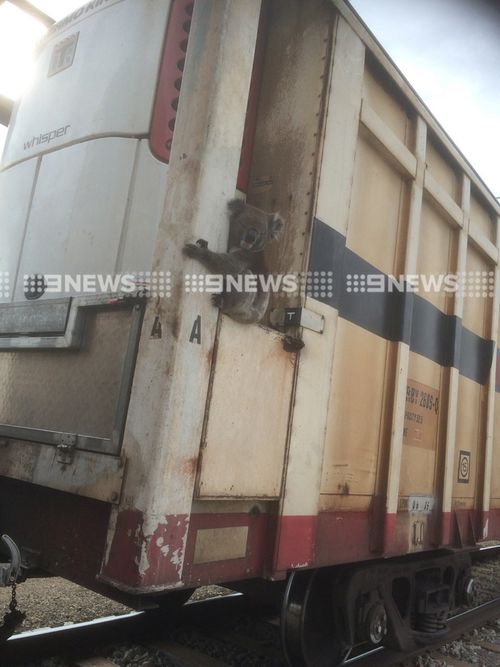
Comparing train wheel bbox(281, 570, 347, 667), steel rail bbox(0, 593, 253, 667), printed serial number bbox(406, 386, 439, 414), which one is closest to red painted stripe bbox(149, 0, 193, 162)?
printed serial number bbox(406, 386, 439, 414)

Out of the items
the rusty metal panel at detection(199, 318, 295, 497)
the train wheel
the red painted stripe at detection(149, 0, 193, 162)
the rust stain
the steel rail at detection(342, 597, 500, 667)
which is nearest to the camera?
the rust stain

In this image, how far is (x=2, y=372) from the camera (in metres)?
2.34

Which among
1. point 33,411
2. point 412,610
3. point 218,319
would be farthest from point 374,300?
point 412,610

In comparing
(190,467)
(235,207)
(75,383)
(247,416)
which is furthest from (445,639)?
(235,207)

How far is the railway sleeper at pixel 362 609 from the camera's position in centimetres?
245

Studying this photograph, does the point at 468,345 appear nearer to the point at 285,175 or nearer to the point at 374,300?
the point at 374,300

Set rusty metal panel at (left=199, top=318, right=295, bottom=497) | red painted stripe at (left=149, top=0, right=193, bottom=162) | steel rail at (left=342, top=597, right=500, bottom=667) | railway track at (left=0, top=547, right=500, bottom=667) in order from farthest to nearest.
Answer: steel rail at (left=342, top=597, right=500, bottom=667) → railway track at (left=0, top=547, right=500, bottom=667) → red painted stripe at (left=149, top=0, right=193, bottom=162) → rusty metal panel at (left=199, top=318, right=295, bottom=497)

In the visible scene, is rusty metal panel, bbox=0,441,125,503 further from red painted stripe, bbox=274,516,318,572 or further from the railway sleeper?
the railway sleeper

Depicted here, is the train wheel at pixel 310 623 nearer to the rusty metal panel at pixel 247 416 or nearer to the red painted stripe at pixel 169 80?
the rusty metal panel at pixel 247 416

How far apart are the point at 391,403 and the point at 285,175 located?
1.18 meters

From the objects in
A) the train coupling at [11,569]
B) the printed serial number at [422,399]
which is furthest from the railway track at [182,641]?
the printed serial number at [422,399]

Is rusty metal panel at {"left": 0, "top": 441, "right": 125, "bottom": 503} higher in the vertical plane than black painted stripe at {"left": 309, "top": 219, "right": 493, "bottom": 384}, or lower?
lower

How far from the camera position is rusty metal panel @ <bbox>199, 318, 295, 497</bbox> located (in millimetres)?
1765

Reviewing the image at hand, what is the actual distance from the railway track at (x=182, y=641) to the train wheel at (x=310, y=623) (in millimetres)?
210
